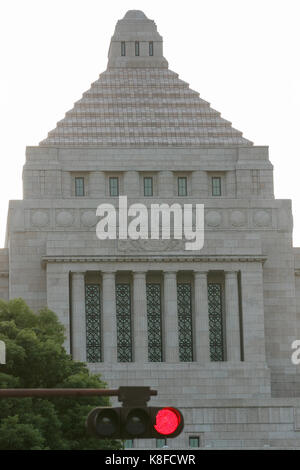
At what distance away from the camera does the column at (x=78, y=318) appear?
82.1m

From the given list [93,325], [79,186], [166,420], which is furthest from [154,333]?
[166,420]

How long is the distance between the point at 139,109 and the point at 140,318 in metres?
16.5

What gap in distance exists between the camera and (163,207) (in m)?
85.9

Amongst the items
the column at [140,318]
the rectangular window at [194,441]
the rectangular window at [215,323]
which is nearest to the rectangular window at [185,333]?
the rectangular window at [215,323]

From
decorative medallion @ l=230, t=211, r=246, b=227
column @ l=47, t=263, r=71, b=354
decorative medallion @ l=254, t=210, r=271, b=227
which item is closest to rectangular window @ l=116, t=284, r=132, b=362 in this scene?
column @ l=47, t=263, r=71, b=354

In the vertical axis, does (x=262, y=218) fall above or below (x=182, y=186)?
below

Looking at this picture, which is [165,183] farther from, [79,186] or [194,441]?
[194,441]

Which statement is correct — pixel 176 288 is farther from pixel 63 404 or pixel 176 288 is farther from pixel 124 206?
pixel 63 404

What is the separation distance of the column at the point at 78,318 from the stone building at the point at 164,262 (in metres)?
0.06

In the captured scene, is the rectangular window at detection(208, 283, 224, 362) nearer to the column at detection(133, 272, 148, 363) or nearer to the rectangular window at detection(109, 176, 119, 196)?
the column at detection(133, 272, 148, 363)

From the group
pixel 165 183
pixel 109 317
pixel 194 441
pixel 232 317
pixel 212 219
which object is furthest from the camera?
pixel 165 183

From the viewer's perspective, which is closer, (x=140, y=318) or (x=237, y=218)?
(x=140, y=318)

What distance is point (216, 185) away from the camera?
89.6 metres

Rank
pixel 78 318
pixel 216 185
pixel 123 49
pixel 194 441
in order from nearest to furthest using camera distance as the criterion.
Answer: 1. pixel 194 441
2. pixel 78 318
3. pixel 216 185
4. pixel 123 49
